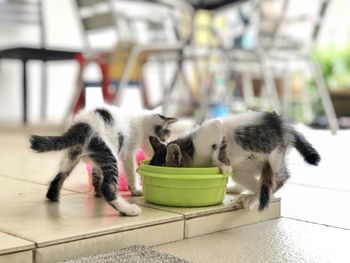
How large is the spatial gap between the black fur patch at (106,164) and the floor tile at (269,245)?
162 millimetres

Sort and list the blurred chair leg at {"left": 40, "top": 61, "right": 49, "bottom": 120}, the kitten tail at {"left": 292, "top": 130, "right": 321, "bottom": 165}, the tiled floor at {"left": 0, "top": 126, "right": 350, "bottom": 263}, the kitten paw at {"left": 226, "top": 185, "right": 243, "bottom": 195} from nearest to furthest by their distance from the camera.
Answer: the tiled floor at {"left": 0, "top": 126, "right": 350, "bottom": 263}
the kitten tail at {"left": 292, "top": 130, "right": 321, "bottom": 165}
the kitten paw at {"left": 226, "top": 185, "right": 243, "bottom": 195}
the blurred chair leg at {"left": 40, "top": 61, "right": 49, "bottom": 120}

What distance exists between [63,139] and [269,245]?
479 millimetres

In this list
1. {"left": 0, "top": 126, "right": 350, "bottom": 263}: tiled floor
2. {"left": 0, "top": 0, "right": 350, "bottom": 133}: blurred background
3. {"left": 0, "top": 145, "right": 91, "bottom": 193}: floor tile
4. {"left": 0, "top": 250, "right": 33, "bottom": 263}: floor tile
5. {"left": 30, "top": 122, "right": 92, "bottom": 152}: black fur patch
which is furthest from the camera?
{"left": 0, "top": 0, "right": 350, "bottom": 133}: blurred background

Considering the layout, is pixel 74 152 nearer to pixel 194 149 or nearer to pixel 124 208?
pixel 124 208

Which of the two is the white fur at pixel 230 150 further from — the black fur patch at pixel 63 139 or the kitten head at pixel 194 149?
the black fur patch at pixel 63 139

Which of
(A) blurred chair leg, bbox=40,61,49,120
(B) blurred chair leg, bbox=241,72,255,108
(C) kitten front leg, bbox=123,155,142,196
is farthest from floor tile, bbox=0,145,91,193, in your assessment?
(B) blurred chair leg, bbox=241,72,255,108

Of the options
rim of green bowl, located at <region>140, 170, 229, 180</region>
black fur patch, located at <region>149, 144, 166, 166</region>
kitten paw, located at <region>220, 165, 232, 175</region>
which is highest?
black fur patch, located at <region>149, 144, 166, 166</region>

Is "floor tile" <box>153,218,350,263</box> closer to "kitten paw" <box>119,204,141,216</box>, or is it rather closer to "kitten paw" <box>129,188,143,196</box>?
"kitten paw" <box>119,204,141,216</box>

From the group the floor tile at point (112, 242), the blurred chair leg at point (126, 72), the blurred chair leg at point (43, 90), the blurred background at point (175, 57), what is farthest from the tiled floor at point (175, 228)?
the blurred chair leg at point (43, 90)

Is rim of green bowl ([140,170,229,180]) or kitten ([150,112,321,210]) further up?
kitten ([150,112,321,210])

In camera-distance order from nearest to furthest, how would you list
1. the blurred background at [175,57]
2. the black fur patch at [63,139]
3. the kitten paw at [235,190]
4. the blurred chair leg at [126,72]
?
the black fur patch at [63,139] < the kitten paw at [235,190] < the blurred chair leg at [126,72] < the blurred background at [175,57]

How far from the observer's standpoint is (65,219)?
1.08 metres

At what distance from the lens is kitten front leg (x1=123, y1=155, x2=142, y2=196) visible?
1.38 m

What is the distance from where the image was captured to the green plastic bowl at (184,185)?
1178mm
